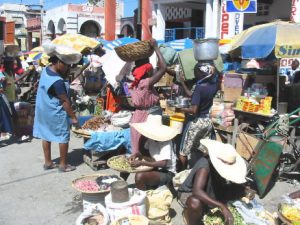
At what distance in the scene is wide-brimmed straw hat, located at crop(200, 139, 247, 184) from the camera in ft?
11.4

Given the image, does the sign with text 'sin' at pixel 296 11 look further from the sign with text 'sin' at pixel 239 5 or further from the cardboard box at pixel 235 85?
the cardboard box at pixel 235 85

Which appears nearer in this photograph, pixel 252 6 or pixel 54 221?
pixel 54 221

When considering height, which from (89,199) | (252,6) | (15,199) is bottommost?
(15,199)

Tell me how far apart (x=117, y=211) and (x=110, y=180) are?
0.76m

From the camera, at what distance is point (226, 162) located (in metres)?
3.56

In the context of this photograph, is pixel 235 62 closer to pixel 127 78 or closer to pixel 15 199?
pixel 127 78

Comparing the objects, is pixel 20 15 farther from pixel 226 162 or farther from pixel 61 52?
pixel 226 162

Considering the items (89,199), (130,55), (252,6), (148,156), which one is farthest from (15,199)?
(252,6)

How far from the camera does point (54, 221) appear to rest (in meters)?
4.33

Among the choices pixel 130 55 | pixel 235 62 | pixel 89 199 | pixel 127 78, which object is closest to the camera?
pixel 89 199

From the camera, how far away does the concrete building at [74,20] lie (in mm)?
33375

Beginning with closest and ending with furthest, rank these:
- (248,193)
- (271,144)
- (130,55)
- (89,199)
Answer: (248,193)
(89,199)
(271,144)
(130,55)

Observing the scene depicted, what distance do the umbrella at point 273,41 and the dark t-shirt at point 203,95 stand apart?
1315 millimetres

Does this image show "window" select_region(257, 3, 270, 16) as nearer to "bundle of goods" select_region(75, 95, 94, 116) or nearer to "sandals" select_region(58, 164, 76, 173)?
"bundle of goods" select_region(75, 95, 94, 116)
